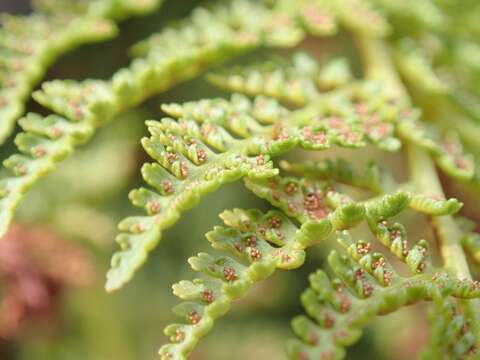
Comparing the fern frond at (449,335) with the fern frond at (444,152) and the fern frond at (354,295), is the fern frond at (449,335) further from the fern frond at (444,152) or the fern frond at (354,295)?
the fern frond at (444,152)

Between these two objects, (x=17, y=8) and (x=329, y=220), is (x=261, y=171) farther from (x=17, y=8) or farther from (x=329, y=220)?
(x=17, y=8)

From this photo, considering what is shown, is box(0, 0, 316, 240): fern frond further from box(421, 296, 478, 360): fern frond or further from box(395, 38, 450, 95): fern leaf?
box(421, 296, 478, 360): fern frond

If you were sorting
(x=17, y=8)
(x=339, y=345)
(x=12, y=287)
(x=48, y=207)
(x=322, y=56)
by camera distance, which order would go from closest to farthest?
1. (x=339, y=345)
2. (x=12, y=287)
3. (x=48, y=207)
4. (x=17, y=8)
5. (x=322, y=56)

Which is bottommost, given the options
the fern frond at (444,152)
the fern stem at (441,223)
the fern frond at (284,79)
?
the fern stem at (441,223)

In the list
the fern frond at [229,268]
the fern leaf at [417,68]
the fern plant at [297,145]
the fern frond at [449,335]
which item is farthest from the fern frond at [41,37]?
the fern frond at [449,335]

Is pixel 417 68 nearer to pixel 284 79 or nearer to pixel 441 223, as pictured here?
pixel 284 79

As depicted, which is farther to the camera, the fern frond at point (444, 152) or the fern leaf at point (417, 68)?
the fern leaf at point (417, 68)

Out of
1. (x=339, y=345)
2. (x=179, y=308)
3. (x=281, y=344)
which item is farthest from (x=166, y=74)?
(x=281, y=344)

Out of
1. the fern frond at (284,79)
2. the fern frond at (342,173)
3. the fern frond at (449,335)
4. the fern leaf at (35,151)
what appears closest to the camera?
the fern frond at (449,335)
